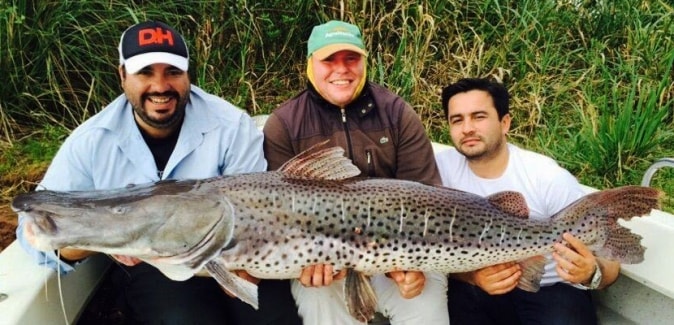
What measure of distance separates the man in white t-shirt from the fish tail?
0.39ft

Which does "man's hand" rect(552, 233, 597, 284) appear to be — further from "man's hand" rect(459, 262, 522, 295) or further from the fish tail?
"man's hand" rect(459, 262, 522, 295)

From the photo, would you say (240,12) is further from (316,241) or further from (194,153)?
(316,241)

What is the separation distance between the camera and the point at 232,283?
239 cm

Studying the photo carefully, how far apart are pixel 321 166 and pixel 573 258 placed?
1.10 meters

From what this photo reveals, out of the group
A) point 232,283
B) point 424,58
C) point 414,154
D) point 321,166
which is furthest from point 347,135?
point 424,58

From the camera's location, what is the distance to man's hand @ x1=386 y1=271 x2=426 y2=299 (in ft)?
8.91

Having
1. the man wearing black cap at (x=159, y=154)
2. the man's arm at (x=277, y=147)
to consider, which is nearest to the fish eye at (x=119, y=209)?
the man wearing black cap at (x=159, y=154)

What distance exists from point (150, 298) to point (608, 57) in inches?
211

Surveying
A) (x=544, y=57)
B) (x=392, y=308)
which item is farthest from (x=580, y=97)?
(x=392, y=308)

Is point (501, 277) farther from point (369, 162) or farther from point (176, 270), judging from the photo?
point (176, 270)

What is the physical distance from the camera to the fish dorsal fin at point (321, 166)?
267 centimetres

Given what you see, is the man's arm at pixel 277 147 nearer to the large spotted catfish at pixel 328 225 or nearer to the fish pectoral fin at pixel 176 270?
the large spotted catfish at pixel 328 225

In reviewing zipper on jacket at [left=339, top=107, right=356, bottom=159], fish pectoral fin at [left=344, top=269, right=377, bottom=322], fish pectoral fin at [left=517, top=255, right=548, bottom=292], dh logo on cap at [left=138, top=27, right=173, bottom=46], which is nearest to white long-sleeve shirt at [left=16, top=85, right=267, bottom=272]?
dh logo on cap at [left=138, top=27, right=173, bottom=46]

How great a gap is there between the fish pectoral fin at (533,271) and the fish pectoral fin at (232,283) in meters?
1.14
